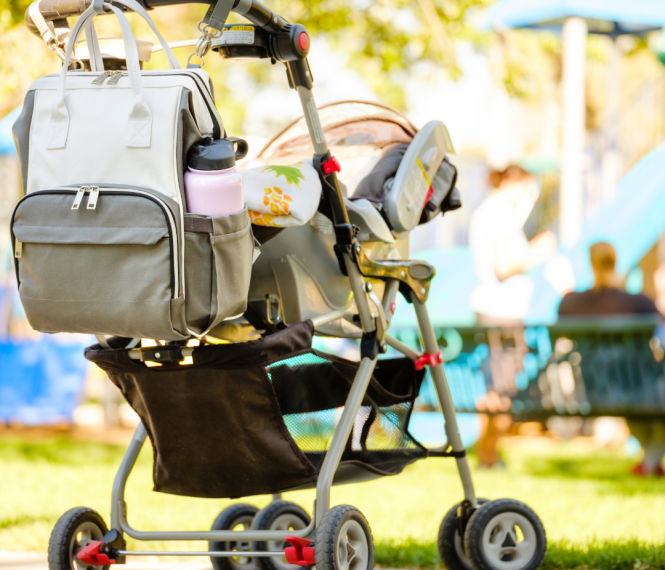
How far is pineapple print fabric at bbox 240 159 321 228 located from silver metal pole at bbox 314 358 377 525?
0.55m

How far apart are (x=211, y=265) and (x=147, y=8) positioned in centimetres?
95

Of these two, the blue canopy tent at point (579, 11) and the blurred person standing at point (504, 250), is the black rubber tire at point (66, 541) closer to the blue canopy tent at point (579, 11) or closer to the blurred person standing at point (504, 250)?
the blurred person standing at point (504, 250)

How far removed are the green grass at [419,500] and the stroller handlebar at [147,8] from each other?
2.19 m

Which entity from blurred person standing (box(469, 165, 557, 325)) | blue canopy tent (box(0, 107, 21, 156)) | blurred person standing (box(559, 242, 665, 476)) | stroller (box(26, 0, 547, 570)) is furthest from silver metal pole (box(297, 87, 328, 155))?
blue canopy tent (box(0, 107, 21, 156))

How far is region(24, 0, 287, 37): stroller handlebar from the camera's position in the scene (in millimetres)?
2549

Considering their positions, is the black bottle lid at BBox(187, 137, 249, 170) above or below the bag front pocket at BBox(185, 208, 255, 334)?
above

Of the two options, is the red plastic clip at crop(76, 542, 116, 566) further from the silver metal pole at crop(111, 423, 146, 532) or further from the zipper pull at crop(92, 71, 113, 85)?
the zipper pull at crop(92, 71, 113, 85)

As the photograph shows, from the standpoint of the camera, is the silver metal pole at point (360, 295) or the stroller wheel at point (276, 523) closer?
the silver metal pole at point (360, 295)

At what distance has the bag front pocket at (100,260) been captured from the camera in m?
2.36

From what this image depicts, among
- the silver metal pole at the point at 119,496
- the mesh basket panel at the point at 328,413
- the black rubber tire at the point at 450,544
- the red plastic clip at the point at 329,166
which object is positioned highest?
the red plastic clip at the point at 329,166

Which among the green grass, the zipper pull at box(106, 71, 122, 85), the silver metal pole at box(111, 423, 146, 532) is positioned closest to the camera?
the zipper pull at box(106, 71, 122, 85)

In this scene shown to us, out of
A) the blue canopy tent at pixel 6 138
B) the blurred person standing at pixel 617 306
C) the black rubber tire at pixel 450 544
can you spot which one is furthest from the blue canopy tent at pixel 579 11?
the black rubber tire at pixel 450 544

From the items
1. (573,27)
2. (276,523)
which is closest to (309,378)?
(276,523)

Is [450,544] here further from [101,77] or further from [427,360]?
[101,77]
